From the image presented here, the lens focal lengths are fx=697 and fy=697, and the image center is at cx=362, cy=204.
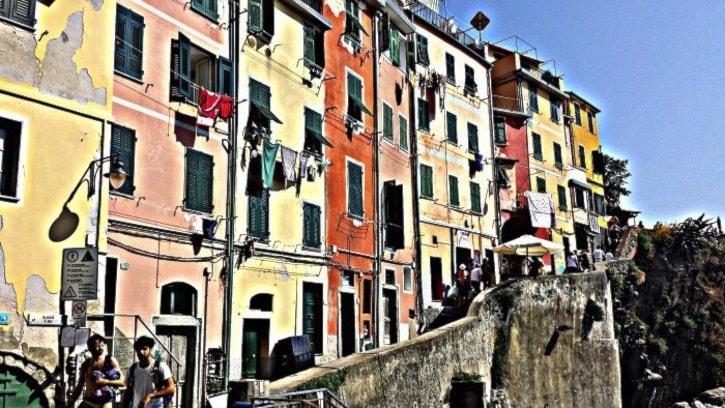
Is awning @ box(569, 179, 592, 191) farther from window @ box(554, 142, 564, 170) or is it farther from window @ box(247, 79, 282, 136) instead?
A: window @ box(247, 79, 282, 136)

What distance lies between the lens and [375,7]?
2642cm

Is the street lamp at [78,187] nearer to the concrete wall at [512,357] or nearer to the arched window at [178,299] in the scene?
the arched window at [178,299]

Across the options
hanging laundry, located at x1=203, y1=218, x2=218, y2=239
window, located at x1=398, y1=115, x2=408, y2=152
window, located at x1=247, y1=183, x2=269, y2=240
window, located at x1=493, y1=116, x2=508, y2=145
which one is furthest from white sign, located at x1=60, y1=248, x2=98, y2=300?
window, located at x1=493, y1=116, x2=508, y2=145

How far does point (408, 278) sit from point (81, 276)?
1637cm

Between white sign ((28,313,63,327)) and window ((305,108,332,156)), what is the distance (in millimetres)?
10154

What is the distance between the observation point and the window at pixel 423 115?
28578mm

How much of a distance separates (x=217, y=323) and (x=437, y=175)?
14068 millimetres

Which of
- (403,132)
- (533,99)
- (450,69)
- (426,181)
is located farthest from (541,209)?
(403,132)

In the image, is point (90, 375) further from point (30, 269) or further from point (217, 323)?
point (217, 323)

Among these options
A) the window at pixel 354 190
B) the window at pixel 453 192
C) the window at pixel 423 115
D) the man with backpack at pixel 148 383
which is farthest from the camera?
the window at pixel 453 192

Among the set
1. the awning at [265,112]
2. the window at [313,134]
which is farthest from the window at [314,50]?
the awning at [265,112]

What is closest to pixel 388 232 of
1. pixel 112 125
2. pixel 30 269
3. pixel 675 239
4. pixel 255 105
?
pixel 255 105

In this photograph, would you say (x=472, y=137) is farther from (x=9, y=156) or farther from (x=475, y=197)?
(x=9, y=156)

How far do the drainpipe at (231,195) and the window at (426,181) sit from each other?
36.0 ft
